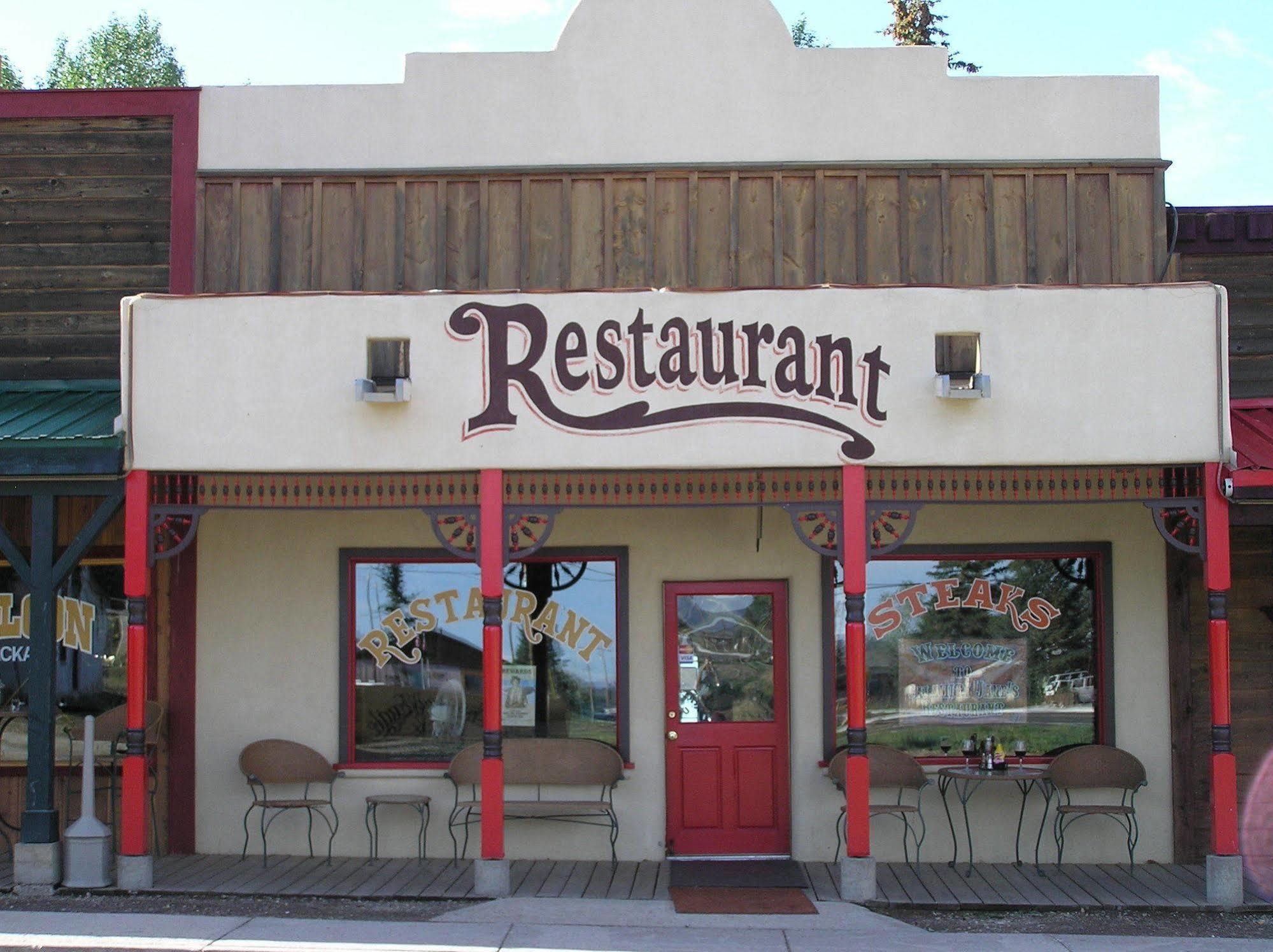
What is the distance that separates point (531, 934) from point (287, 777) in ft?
10.2

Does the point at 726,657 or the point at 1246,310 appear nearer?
the point at 726,657

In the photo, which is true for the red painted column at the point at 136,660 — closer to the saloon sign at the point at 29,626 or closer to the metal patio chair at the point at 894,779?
the saloon sign at the point at 29,626

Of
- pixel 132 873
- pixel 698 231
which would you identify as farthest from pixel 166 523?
pixel 698 231

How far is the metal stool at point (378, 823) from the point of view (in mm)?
10859

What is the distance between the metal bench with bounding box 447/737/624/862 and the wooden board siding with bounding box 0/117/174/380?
4.38 m

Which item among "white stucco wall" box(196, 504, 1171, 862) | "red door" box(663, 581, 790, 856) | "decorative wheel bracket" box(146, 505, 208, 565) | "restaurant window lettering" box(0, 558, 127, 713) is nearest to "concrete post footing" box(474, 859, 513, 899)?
"white stucco wall" box(196, 504, 1171, 862)

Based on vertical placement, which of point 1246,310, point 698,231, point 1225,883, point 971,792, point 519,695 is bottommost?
point 1225,883

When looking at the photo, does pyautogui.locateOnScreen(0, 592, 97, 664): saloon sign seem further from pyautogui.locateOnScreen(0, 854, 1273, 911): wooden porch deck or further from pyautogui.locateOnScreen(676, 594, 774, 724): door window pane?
pyautogui.locateOnScreen(676, 594, 774, 724): door window pane

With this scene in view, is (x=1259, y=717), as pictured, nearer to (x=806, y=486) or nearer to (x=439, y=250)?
(x=806, y=486)

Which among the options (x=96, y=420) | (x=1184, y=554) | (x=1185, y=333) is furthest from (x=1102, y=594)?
(x=96, y=420)

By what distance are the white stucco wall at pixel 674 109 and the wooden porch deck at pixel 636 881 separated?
18.1 ft

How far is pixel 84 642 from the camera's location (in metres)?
11.4

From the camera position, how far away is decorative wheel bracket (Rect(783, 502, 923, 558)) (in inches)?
379

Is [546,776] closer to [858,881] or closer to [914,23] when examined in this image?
[858,881]
